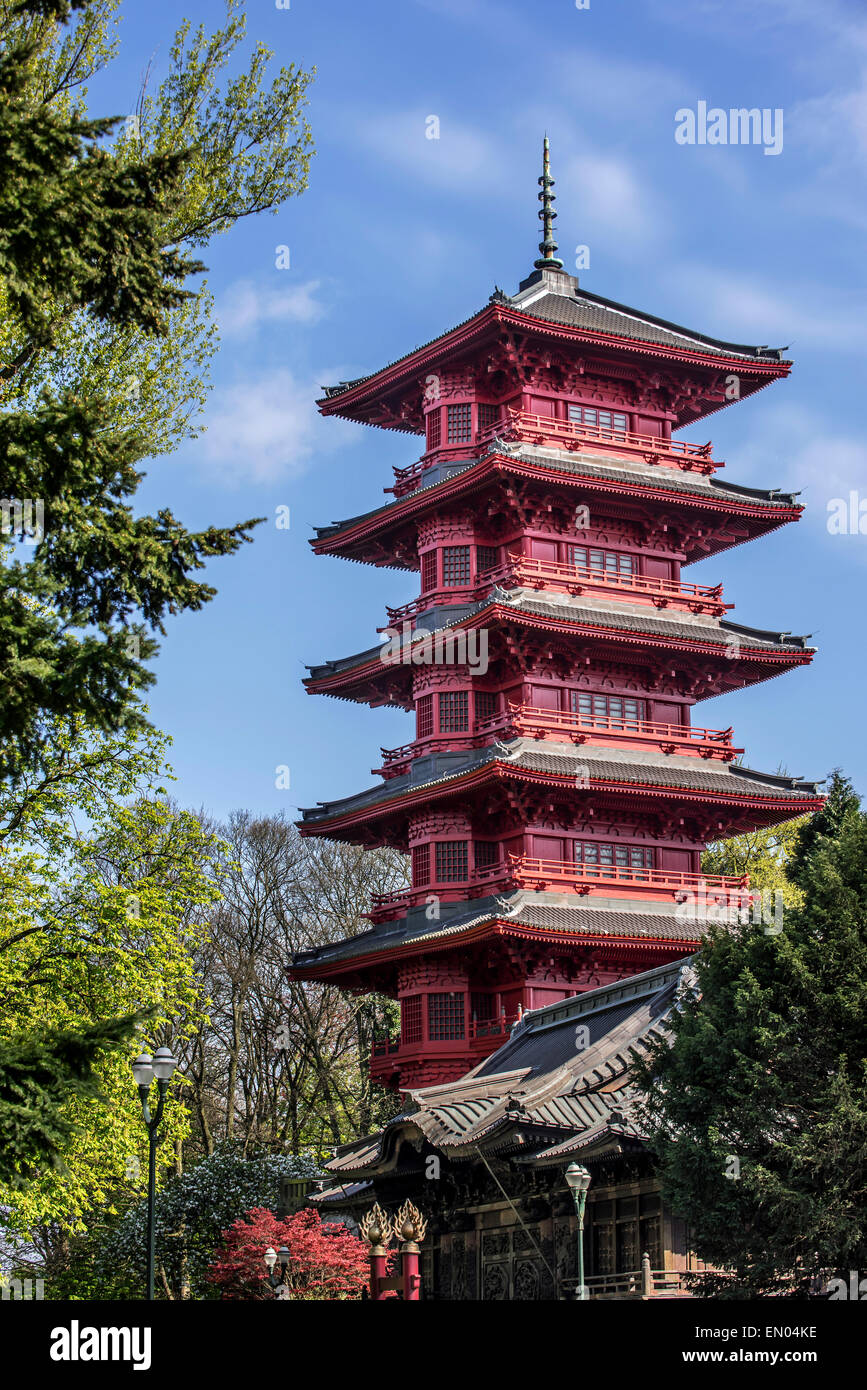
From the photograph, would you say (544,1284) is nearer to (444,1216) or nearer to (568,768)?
(444,1216)

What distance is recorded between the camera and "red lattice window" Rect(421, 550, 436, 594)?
4862cm

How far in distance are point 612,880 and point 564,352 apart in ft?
55.8

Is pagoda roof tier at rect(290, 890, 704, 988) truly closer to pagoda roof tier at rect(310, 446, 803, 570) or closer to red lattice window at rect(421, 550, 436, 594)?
red lattice window at rect(421, 550, 436, 594)

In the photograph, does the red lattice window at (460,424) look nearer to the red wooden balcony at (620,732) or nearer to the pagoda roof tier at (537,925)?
the red wooden balcony at (620,732)

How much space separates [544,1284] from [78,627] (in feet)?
60.8

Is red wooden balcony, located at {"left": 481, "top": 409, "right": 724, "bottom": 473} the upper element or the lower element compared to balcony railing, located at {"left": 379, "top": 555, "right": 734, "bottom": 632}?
upper

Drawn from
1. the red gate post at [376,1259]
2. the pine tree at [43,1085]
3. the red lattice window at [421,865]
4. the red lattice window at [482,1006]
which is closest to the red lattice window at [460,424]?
the red lattice window at [421,865]

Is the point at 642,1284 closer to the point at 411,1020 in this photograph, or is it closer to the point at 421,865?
the point at 411,1020

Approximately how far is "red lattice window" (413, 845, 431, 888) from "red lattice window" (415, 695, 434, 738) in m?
3.47

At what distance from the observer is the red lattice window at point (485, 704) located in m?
46.6

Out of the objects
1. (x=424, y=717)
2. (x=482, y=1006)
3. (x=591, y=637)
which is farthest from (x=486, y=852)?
(x=591, y=637)

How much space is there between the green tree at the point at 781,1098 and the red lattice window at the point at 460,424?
96.3 ft

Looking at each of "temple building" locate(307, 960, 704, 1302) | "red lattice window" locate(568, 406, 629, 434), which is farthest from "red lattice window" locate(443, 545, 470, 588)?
"temple building" locate(307, 960, 704, 1302)

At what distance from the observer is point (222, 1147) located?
49156 mm
